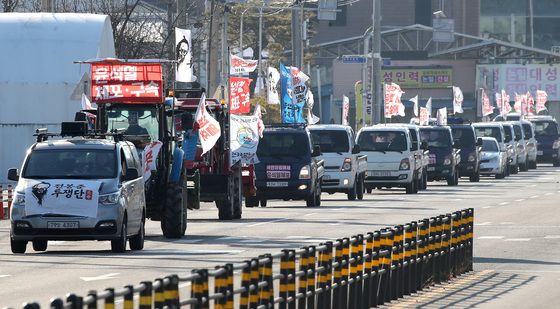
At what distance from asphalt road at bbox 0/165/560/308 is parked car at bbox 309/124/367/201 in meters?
0.70

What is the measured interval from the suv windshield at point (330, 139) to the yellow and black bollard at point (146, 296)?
3555cm

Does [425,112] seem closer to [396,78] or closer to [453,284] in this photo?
[396,78]

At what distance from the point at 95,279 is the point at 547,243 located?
10.8 meters

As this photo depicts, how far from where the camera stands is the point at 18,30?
1743 inches

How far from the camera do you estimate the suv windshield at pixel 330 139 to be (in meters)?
45.6

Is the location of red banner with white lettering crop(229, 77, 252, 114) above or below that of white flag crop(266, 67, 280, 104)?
below

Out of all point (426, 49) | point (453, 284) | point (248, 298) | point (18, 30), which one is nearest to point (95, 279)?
point (453, 284)

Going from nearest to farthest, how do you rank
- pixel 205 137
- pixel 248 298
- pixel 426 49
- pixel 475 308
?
pixel 248 298, pixel 475 308, pixel 205 137, pixel 426 49

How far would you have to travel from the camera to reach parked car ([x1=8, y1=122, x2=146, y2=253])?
2422cm

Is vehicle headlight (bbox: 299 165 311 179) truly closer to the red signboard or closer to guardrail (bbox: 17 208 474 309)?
the red signboard

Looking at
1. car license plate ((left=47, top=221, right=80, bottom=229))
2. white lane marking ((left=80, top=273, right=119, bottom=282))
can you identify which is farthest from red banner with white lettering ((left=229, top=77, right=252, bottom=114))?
white lane marking ((left=80, top=273, right=119, bottom=282))

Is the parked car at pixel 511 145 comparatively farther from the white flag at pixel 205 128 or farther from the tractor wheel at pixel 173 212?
the tractor wheel at pixel 173 212

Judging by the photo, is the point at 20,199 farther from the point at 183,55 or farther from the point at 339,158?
the point at 183,55

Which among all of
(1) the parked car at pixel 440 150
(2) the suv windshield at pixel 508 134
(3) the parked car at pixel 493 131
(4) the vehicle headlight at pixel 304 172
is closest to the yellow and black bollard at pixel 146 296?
(4) the vehicle headlight at pixel 304 172
